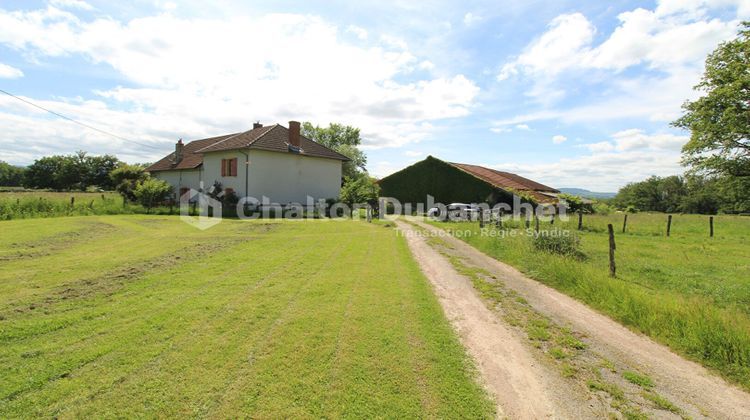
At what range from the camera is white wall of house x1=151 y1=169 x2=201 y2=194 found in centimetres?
3180

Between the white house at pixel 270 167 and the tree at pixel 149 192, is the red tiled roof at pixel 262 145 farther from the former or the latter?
the tree at pixel 149 192

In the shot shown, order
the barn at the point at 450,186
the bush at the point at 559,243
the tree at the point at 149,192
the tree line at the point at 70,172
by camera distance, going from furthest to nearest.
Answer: the tree line at the point at 70,172, the barn at the point at 450,186, the tree at the point at 149,192, the bush at the point at 559,243

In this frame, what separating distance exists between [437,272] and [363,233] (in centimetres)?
717

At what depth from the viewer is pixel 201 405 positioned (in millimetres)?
3254

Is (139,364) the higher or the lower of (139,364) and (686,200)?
the lower

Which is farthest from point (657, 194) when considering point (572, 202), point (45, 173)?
point (45, 173)

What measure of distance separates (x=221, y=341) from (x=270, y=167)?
77.9ft

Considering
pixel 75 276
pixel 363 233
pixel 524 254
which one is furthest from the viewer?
pixel 363 233

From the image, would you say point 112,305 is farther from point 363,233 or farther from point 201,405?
point 363,233

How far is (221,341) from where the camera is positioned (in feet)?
14.6

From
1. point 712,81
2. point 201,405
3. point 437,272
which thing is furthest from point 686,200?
point 201,405

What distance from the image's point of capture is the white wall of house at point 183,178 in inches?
1252

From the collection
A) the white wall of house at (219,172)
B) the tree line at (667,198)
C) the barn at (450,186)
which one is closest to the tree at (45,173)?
the white wall of house at (219,172)

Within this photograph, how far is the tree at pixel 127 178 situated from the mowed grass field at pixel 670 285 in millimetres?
24247
